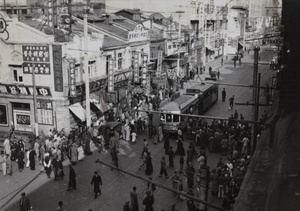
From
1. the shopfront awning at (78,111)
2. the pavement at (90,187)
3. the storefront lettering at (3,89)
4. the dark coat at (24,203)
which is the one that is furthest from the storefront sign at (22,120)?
the dark coat at (24,203)

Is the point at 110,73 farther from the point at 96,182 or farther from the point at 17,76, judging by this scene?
the point at 96,182

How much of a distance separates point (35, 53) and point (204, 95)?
14826 millimetres

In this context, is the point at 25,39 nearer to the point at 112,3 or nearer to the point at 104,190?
the point at 104,190

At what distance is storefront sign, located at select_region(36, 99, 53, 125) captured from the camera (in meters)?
27.6

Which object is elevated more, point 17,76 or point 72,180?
point 17,76

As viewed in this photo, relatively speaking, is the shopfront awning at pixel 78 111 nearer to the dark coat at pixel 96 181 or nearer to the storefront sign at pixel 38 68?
the storefront sign at pixel 38 68

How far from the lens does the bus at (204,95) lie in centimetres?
3253

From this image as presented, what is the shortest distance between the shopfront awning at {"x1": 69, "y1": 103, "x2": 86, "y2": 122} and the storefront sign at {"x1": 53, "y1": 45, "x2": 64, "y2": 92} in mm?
1669

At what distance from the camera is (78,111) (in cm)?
2819

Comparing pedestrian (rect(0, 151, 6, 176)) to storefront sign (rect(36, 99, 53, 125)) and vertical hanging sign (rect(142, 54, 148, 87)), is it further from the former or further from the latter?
vertical hanging sign (rect(142, 54, 148, 87))

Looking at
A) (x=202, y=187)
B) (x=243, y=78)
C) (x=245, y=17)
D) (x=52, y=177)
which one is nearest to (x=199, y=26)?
(x=243, y=78)

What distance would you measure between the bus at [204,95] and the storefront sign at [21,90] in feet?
40.7

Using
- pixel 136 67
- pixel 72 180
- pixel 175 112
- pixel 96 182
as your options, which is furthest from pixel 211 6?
pixel 96 182

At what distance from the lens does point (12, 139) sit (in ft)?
88.6
